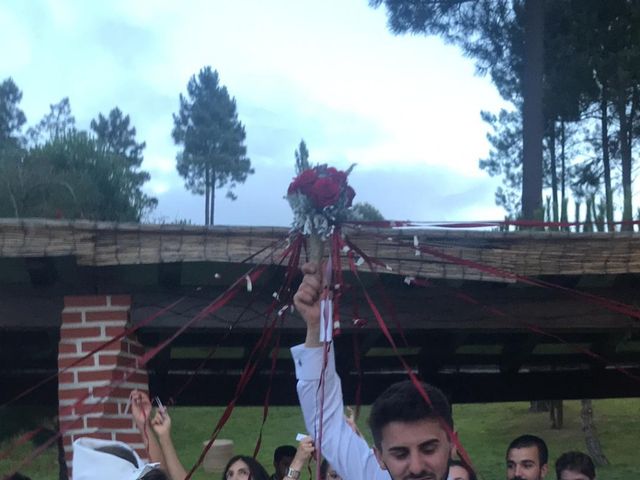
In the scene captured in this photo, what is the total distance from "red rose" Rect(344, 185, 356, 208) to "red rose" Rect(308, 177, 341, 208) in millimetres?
54

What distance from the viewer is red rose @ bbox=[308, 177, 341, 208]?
2.48 metres

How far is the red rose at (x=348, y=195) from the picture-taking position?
255cm

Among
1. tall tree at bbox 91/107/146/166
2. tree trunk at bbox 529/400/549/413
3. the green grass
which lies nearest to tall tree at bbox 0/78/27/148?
tall tree at bbox 91/107/146/166

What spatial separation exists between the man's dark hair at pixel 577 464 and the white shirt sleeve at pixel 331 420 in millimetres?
2515

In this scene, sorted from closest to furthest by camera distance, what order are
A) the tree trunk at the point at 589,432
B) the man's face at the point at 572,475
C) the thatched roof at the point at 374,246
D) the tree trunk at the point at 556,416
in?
the thatched roof at the point at 374,246, the man's face at the point at 572,475, the tree trunk at the point at 589,432, the tree trunk at the point at 556,416

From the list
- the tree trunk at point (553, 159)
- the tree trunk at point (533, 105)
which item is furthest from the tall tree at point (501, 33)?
the tree trunk at point (553, 159)

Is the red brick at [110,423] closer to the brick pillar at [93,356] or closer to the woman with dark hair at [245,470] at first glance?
the brick pillar at [93,356]

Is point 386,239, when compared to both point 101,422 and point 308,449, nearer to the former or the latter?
point 308,449

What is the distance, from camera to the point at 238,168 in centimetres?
3206

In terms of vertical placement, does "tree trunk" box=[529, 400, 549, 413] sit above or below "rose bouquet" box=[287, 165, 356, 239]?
below

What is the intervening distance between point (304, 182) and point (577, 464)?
9.10 feet

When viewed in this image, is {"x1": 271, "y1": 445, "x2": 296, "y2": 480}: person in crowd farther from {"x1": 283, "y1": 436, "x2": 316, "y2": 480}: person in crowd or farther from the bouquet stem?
the bouquet stem

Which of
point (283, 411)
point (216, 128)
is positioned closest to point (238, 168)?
point (216, 128)

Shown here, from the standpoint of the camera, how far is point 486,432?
20.3 metres
